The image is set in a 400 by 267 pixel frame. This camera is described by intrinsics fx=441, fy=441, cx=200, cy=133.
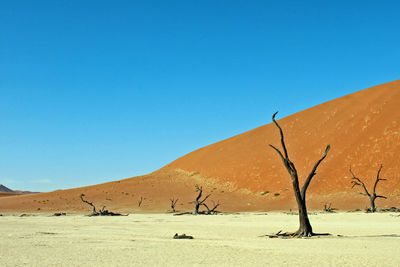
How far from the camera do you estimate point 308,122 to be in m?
78.6

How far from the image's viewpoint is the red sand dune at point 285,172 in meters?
54.7

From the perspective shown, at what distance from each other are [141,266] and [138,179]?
68.8 metres

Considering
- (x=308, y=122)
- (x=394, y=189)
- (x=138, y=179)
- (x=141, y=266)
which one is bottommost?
(x=141, y=266)

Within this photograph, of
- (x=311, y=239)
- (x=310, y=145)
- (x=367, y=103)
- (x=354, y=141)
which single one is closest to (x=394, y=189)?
(x=354, y=141)

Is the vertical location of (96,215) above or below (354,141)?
below

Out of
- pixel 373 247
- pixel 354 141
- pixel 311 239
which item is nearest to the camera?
pixel 373 247

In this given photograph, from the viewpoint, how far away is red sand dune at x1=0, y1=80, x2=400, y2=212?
54688 millimetres

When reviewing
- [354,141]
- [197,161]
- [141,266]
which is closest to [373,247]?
[141,266]

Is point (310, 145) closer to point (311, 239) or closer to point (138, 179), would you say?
point (138, 179)

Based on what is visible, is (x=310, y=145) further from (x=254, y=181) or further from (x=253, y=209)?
(x=253, y=209)

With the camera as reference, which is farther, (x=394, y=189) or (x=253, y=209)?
(x=253, y=209)

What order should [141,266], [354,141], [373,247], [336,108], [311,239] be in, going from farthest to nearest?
[336,108] < [354,141] < [311,239] < [373,247] < [141,266]

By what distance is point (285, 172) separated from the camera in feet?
217

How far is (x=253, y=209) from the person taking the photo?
53.4 metres
